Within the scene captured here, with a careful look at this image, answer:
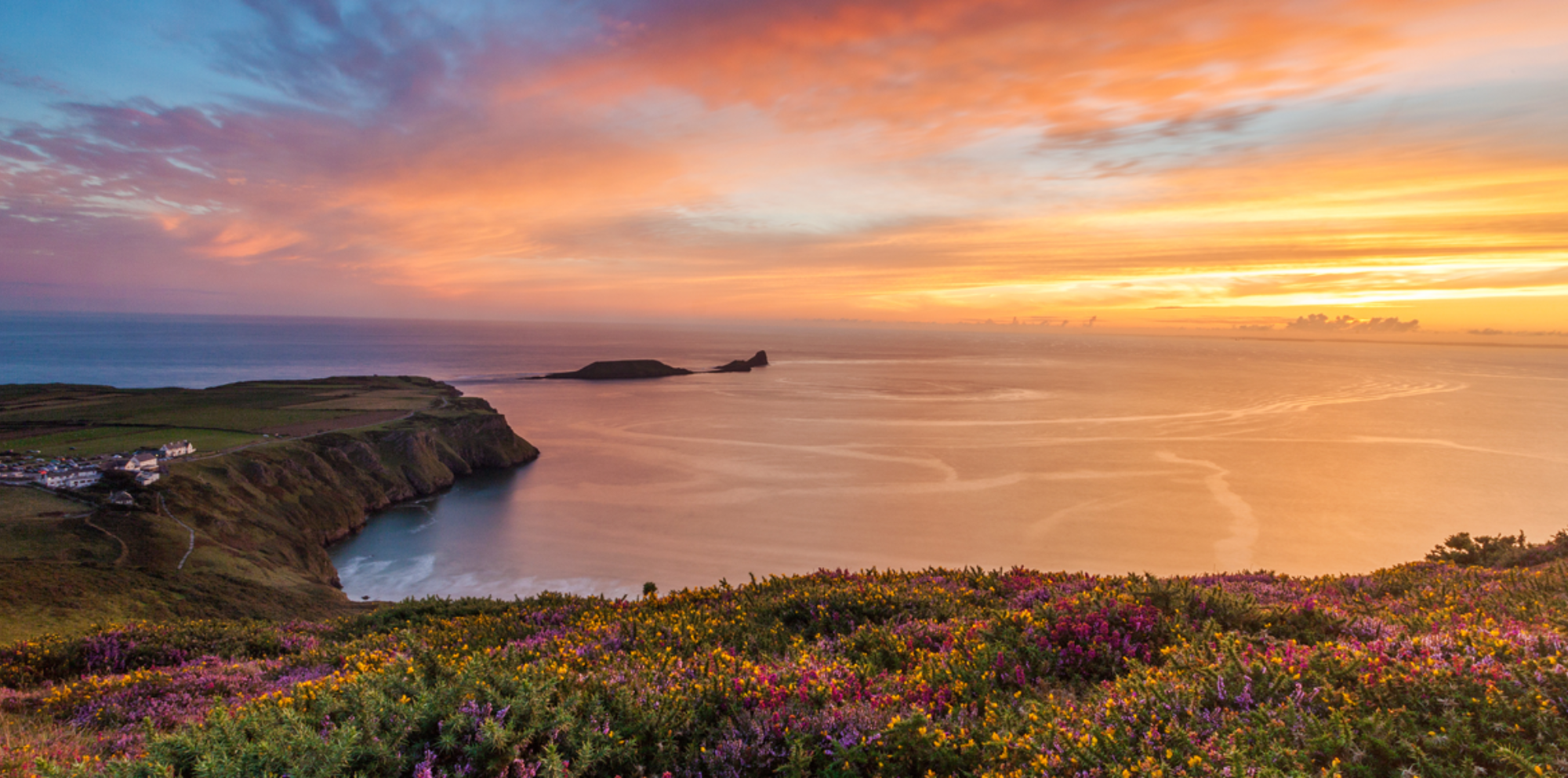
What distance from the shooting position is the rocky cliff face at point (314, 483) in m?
35.3

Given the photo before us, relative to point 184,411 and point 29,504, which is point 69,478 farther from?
point 184,411

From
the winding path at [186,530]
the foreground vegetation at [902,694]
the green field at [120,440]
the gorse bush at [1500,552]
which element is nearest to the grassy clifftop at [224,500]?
the winding path at [186,530]

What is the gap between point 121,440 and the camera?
51.0 m

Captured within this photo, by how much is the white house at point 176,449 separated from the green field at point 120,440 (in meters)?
1.01

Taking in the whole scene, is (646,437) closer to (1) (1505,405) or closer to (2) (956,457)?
(2) (956,457)

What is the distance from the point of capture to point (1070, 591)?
1030cm

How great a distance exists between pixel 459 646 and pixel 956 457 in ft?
216

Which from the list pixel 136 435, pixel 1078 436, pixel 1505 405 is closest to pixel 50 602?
pixel 136 435

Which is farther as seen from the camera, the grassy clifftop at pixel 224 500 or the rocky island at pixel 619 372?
the rocky island at pixel 619 372

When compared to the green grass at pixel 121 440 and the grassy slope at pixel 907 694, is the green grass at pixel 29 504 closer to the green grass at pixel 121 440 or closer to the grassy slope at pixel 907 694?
the green grass at pixel 121 440

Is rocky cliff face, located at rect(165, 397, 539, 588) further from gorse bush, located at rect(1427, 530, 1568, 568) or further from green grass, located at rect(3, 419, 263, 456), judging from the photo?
gorse bush, located at rect(1427, 530, 1568, 568)

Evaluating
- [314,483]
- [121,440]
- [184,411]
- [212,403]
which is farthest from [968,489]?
[212,403]

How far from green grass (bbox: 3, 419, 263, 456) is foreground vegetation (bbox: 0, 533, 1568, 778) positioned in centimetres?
5245

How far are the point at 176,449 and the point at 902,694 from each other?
197 feet
